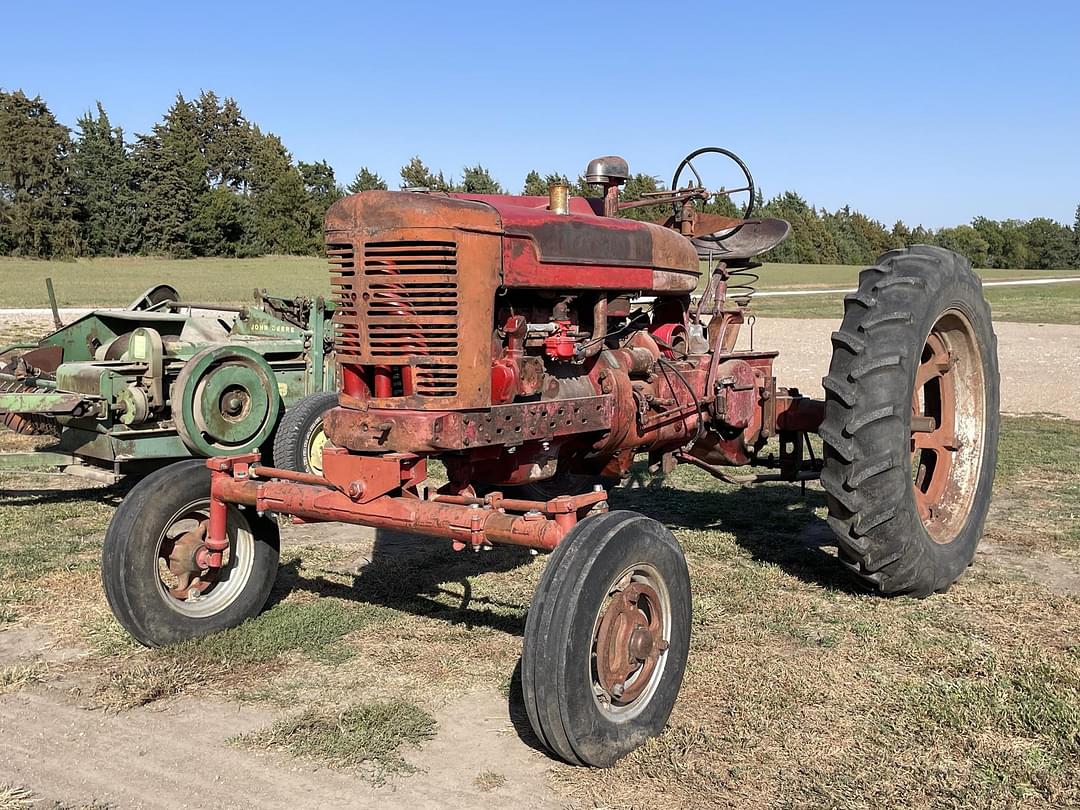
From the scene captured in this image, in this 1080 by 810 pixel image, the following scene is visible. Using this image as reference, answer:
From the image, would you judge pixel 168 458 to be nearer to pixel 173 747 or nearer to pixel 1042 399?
pixel 173 747

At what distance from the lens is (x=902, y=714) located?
3686mm

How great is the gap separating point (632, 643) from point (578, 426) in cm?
107

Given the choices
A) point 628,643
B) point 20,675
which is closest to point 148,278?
point 20,675

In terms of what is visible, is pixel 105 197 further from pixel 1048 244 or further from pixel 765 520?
pixel 1048 244

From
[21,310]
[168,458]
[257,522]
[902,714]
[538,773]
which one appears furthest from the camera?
[21,310]

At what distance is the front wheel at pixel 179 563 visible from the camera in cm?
416

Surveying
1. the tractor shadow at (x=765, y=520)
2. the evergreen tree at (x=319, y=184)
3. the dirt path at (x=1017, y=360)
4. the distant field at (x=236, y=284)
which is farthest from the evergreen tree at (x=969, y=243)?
the tractor shadow at (x=765, y=520)

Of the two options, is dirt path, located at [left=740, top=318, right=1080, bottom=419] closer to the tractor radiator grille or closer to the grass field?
the grass field

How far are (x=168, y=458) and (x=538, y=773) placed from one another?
16.7ft

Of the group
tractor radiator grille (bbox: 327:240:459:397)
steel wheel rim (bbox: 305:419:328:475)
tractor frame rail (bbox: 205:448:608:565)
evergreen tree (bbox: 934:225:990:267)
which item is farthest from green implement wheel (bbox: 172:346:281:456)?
evergreen tree (bbox: 934:225:990:267)

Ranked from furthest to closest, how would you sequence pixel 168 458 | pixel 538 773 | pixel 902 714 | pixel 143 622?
pixel 168 458 → pixel 143 622 → pixel 902 714 → pixel 538 773

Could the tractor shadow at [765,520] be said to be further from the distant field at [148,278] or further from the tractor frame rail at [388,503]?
the distant field at [148,278]

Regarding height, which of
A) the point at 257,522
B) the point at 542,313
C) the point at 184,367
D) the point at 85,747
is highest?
the point at 542,313

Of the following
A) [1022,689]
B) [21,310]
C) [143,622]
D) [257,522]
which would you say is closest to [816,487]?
[1022,689]
